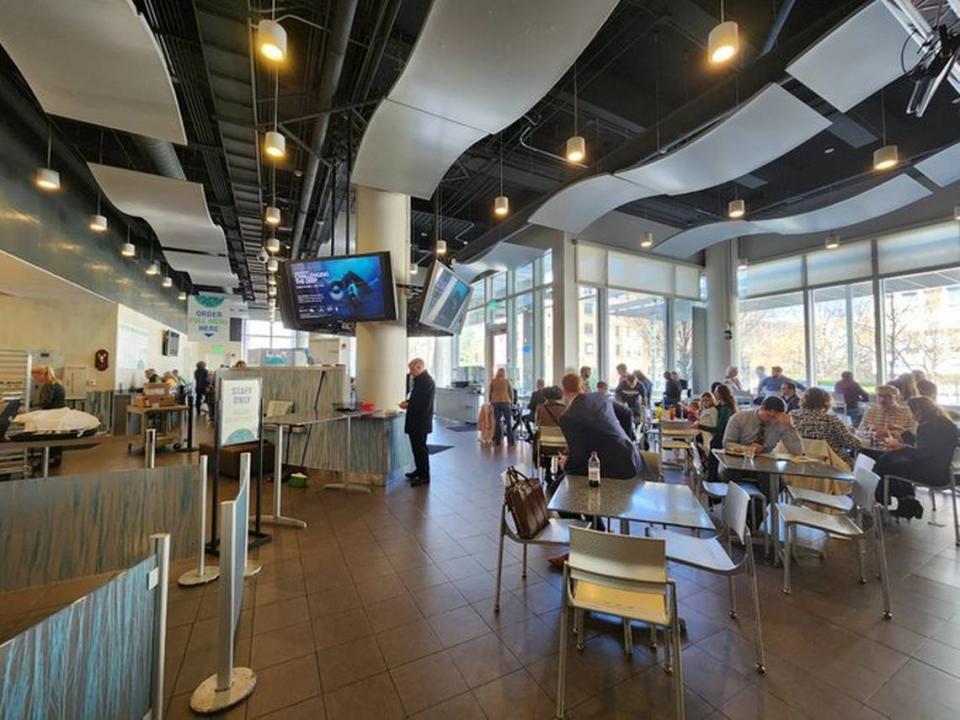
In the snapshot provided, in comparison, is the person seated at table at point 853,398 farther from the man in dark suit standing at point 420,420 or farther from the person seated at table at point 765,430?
the man in dark suit standing at point 420,420

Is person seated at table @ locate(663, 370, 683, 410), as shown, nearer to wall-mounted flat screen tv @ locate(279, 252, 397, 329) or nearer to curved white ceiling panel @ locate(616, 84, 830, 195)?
curved white ceiling panel @ locate(616, 84, 830, 195)

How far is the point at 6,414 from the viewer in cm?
449

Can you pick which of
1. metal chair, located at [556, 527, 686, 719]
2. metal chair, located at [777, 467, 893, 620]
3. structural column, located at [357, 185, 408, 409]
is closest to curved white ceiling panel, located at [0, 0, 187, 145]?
structural column, located at [357, 185, 408, 409]

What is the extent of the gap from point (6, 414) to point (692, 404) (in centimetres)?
967

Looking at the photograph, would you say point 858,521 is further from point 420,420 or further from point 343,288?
point 343,288

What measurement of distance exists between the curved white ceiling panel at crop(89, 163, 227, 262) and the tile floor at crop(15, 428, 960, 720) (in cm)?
540

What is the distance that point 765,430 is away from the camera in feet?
12.5

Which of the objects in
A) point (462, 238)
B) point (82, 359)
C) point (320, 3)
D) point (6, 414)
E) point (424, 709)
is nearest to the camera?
point (424, 709)

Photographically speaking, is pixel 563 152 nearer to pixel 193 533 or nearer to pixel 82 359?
pixel 193 533

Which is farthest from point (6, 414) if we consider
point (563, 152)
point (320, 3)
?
point (563, 152)

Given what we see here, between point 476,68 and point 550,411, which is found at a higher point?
point 476,68

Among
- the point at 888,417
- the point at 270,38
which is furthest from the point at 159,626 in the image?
the point at 888,417

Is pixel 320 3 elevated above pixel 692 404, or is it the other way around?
pixel 320 3

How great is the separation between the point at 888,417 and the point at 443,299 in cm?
575
